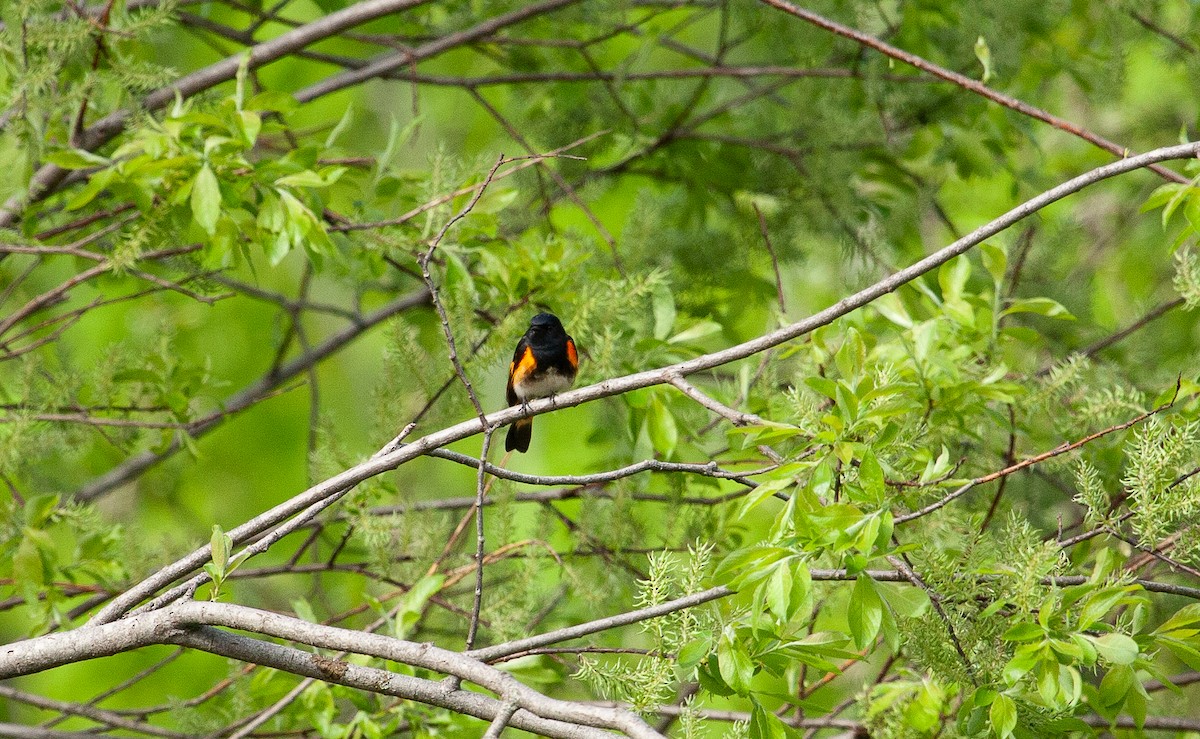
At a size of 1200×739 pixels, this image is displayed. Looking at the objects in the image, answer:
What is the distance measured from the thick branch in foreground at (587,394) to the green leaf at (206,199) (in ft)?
3.61

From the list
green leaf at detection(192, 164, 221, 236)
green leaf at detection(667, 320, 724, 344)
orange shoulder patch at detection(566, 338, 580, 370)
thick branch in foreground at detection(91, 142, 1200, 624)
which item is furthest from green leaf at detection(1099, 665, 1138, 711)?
orange shoulder patch at detection(566, 338, 580, 370)

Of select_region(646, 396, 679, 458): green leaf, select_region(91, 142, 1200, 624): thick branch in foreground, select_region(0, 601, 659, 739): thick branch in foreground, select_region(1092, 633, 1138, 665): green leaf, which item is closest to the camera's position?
select_region(0, 601, 659, 739): thick branch in foreground

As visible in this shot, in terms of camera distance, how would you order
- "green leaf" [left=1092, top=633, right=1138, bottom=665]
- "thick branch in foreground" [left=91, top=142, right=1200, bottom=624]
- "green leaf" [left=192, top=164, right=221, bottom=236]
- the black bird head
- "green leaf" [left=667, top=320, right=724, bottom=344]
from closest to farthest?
"green leaf" [left=1092, top=633, right=1138, bottom=665] < "thick branch in foreground" [left=91, top=142, right=1200, bottom=624] < "green leaf" [left=192, top=164, right=221, bottom=236] < "green leaf" [left=667, top=320, right=724, bottom=344] < the black bird head

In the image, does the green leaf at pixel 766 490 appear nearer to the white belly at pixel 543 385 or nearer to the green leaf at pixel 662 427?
the green leaf at pixel 662 427

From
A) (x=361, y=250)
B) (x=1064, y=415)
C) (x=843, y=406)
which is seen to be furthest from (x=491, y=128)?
(x=843, y=406)

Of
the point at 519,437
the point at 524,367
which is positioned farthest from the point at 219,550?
the point at 519,437

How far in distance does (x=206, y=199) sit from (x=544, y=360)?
5.82 feet

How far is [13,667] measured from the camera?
197 cm

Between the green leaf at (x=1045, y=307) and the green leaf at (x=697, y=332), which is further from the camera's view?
the green leaf at (x=697, y=332)

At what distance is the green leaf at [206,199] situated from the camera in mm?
2959

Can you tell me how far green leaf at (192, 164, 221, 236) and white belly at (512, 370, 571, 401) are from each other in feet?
5.84

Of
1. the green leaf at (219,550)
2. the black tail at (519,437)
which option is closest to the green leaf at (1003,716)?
the green leaf at (219,550)

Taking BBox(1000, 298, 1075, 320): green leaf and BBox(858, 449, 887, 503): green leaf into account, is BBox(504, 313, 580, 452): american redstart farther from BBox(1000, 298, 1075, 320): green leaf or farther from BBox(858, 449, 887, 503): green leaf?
BBox(858, 449, 887, 503): green leaf

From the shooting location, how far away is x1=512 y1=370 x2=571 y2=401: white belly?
4555 millimetres
